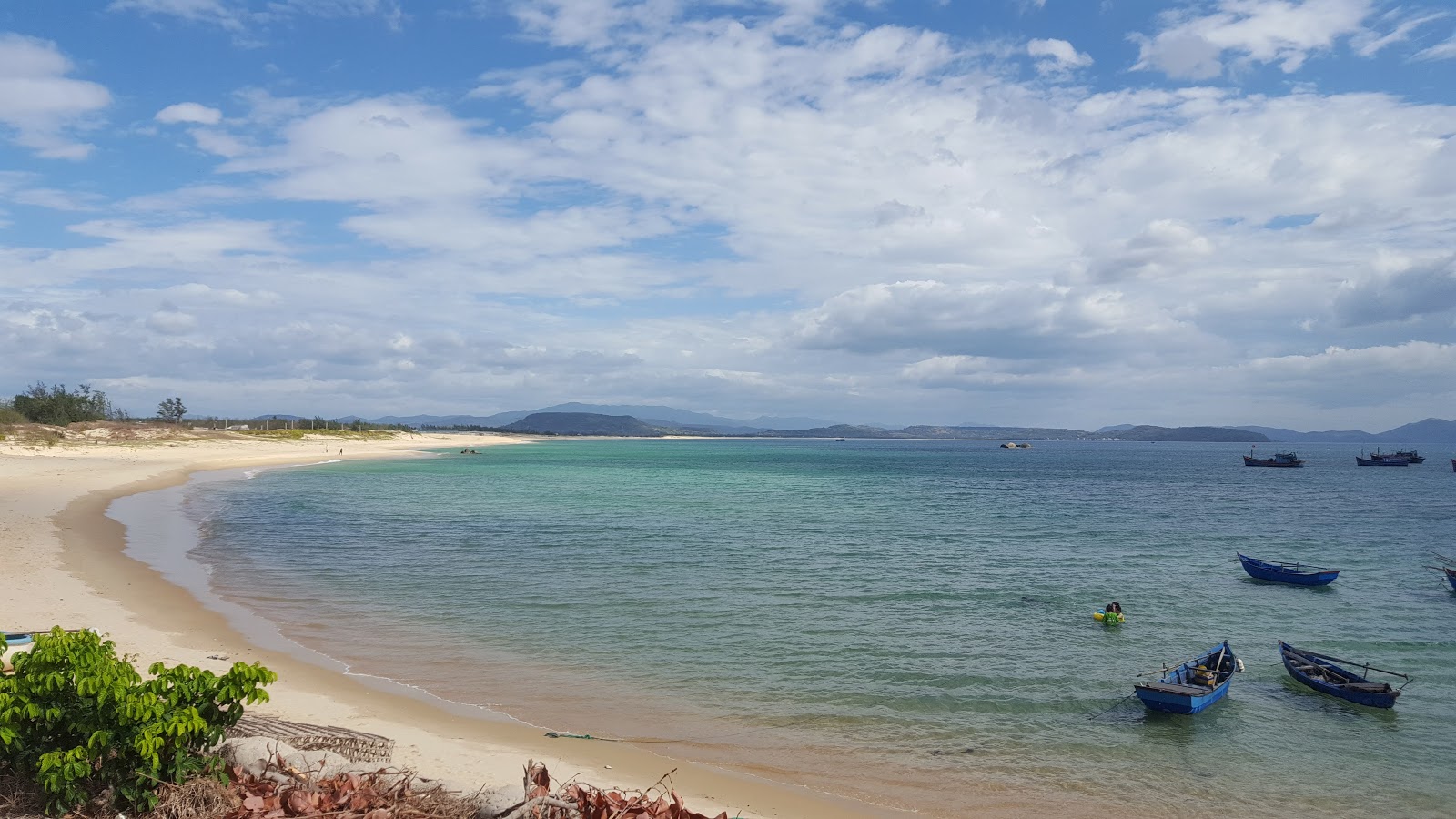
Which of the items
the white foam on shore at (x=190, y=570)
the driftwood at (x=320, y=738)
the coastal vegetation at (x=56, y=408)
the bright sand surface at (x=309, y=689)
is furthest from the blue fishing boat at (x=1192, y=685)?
the coastal vegetation at (x=56, y=408)

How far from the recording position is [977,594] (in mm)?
25688

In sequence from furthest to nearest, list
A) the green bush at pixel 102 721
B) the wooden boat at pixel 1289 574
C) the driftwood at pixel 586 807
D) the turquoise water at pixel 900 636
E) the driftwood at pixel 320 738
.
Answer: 1. the wooden boat at pixel 1289 574
2. the turquoise water at pixel 900 636
3. the driftwood at pixel 320 738
4. the green bush at pixel 102 721
5. the driftwood at pixel 586 807

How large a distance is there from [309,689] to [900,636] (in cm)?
1274

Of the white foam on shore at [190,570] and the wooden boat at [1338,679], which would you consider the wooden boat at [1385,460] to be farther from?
the white foam on shore at [190,570]

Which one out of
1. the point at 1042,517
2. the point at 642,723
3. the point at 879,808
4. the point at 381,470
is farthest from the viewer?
the point at 381,470

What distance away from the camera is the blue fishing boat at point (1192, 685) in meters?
15.1

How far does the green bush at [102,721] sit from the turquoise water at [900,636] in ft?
22.1

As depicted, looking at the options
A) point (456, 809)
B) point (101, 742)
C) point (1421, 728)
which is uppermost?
point (101, 742)

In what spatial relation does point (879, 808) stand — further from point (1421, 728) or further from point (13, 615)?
point (13, 615)

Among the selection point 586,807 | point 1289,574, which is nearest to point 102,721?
point 586,807

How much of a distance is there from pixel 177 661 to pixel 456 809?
1023 centimetres

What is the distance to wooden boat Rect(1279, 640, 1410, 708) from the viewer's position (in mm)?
16250

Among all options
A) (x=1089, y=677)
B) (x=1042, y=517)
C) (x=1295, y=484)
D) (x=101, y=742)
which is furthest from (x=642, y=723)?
(x=1295, y=484)

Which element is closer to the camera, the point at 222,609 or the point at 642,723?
the point at 642,723
